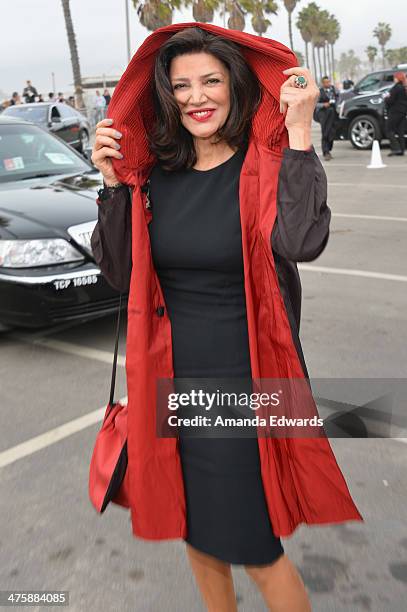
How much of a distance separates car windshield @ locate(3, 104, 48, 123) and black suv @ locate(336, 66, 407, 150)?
705 cm


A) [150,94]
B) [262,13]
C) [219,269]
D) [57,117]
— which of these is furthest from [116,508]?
[262,13]

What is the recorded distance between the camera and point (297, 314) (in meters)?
2.07

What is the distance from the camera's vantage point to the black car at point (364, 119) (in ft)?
55.5

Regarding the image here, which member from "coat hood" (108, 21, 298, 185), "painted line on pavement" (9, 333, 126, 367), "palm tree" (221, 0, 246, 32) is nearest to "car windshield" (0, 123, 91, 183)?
"painted line on pavement" (9, 333, 126, 367)

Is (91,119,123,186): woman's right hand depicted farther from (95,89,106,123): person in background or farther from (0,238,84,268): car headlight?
(95,89,106,123): person in background

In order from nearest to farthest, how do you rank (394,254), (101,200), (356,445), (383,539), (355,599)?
(101,200) → (355,599) → (383,539) → (356,445) → (394,254)

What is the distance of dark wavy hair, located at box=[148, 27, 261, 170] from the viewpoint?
6.61 feet

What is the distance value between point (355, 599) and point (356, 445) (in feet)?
3.99

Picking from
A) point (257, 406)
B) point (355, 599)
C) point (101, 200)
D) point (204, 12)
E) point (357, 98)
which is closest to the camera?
point (257, 406)

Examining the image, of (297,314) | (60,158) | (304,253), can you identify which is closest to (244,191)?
(304,253)

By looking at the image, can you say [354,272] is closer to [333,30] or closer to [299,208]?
[299,208]

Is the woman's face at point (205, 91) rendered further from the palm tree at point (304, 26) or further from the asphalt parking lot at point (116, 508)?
the palm tree at point (304, 26)

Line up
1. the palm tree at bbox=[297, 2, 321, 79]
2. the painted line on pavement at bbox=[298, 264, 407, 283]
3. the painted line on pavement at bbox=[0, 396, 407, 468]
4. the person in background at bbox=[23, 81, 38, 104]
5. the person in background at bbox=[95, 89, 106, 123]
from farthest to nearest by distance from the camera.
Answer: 1. the palm tree at bbox=[297, 2, 321, 79]
2. the person in background at bbox=[95, 89, 106, 123]
3. the person in background at bbox=[23, 81, 38, 104]
4. the painted line on pavement at bbox=[298, 264, 407, 283]
5. the painted line on pavement at bbox=[0, 396, 407, 468]

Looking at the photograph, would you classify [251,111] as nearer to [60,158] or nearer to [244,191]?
[244,191]
